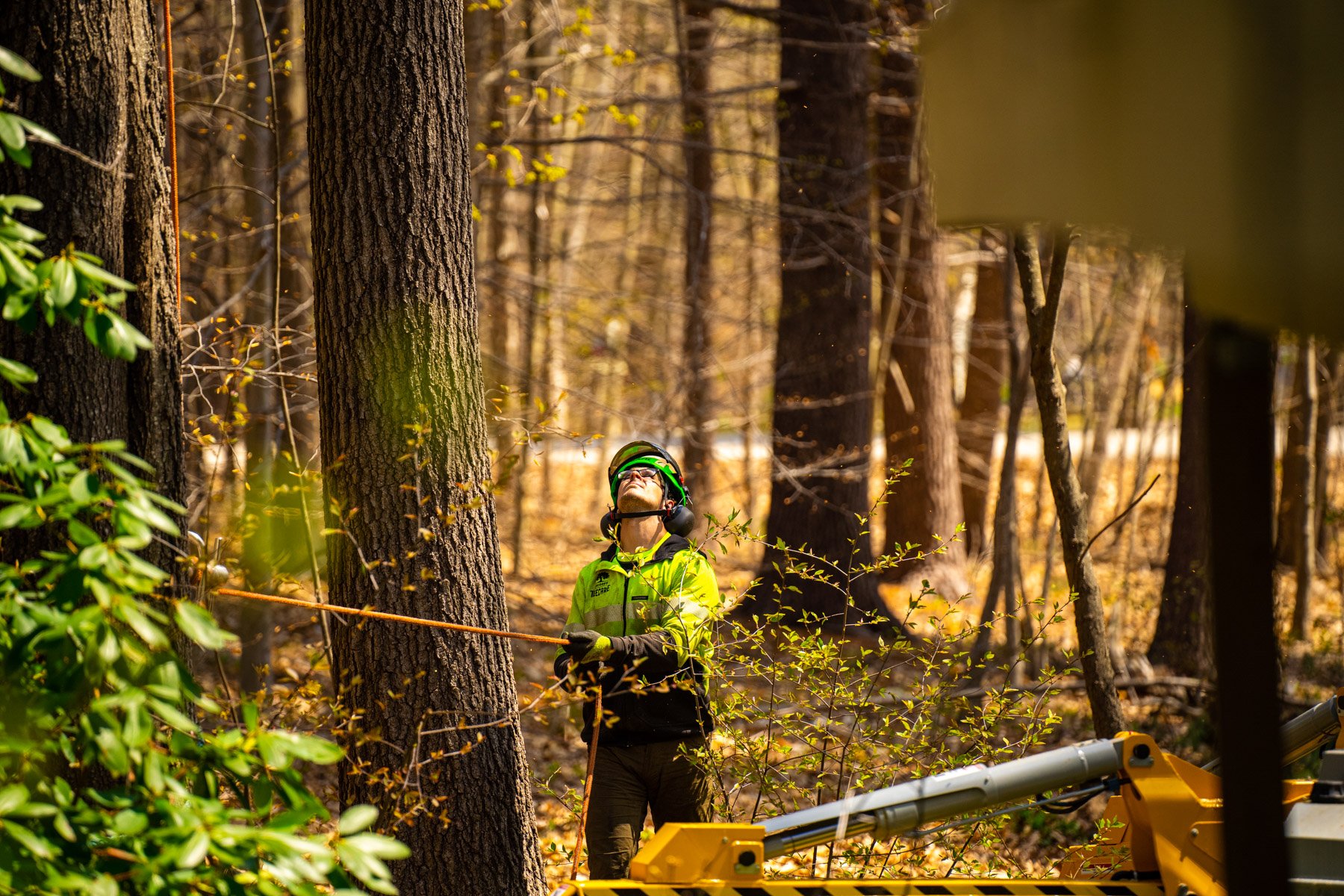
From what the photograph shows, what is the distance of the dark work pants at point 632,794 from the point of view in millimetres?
4375

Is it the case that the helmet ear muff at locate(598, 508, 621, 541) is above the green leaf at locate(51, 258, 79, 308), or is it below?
below

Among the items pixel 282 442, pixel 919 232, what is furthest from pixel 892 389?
pixel 282 442

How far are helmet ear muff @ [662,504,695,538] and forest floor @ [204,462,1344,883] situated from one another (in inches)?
6.9

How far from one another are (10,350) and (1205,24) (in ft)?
10.9

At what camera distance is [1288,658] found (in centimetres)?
1145

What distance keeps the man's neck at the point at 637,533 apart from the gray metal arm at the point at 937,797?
140 cm

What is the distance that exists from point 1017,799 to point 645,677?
140 centimetres

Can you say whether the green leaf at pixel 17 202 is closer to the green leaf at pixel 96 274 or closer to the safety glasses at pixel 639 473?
the green leaf at pixel 96 274

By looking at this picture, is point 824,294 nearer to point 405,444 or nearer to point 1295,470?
point 1295,470

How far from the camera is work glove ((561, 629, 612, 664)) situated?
4.06m

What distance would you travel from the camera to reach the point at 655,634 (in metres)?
4.24

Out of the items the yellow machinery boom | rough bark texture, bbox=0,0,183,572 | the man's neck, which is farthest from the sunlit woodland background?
the yellow machinery boom

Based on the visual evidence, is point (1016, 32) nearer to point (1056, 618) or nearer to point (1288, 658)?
point (1056, 618)

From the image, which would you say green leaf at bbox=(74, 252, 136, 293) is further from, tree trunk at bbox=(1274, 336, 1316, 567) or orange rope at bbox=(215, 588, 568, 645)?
tree trunk at bbox=(1274, 336, 1316, 567)
